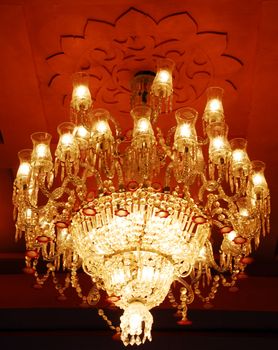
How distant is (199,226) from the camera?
3.78m

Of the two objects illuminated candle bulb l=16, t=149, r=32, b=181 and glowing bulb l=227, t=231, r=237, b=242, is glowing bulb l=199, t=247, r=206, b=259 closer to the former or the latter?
glowing bulb l=227, t=231, r=237, b=242

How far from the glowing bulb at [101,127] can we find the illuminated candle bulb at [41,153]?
1.03ft

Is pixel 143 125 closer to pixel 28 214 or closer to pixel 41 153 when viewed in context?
pixel 41 153

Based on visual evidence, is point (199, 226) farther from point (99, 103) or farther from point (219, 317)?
point (219, 317)

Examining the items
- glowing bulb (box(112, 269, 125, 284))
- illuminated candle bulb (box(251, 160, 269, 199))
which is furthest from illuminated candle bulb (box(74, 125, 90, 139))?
illuminated candle bulb (box(251, 160, 269, 199))

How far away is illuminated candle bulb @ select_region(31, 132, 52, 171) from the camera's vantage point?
12.1 ft

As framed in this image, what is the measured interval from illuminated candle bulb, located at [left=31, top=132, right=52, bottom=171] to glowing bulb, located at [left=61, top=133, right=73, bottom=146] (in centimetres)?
9

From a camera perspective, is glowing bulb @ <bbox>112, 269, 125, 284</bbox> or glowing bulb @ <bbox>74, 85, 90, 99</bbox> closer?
glowing bulb @ <bbox>112, 269, 125, 284</bbox>

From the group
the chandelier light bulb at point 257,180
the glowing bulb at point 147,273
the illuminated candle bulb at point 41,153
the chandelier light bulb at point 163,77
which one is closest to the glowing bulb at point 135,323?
the glowing bulb at point 147,273

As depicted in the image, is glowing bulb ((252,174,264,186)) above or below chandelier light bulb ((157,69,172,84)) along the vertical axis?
below

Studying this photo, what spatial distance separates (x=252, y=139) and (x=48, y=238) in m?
1.94

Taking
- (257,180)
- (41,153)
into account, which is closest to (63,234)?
(41,153)

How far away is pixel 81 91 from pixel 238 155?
102 cm

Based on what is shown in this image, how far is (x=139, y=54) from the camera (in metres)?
4.11
